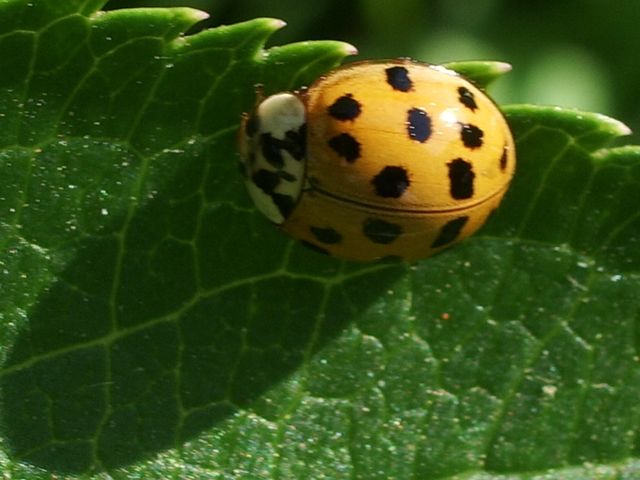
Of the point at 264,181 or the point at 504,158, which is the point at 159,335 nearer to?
the point at 264,181

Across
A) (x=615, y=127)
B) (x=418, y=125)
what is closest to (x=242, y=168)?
(x=418, y=125)

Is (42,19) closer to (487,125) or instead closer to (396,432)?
(487,125)

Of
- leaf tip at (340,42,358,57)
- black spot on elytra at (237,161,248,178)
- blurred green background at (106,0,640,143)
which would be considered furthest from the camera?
blurred green background at (106,0,640,143)

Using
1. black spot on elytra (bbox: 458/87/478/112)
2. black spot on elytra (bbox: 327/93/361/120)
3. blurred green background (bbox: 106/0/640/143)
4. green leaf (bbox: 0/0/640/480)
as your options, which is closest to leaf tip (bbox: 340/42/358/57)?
green leaf (bbox: 0/0/640/480)

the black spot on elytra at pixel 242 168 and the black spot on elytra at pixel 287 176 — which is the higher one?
the black spot on elytra at pixel 242 168

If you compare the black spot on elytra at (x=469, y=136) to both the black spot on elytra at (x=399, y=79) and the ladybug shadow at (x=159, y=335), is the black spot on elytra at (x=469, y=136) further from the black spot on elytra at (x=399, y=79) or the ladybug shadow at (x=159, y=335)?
the ladybug shadow at (x=159, y=335)

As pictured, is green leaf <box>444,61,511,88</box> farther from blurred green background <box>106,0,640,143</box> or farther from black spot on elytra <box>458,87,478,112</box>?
blurred green background <box>106,0,640,143</box>

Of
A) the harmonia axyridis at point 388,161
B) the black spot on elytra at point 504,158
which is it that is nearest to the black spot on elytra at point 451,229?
the harmonia axyridis at point 388,161
